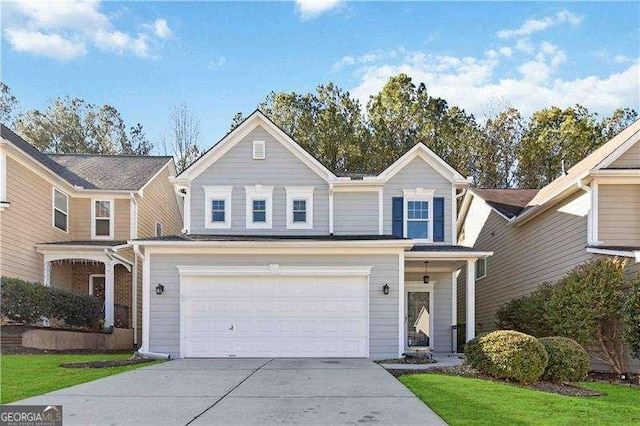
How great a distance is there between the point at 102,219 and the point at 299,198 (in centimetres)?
818

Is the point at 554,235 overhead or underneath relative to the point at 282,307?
overhead

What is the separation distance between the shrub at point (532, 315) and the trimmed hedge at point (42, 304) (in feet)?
41.5

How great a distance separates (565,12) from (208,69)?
34.8ft

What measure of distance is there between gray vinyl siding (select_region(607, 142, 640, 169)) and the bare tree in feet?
79.1

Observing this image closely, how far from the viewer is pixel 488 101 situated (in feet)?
106

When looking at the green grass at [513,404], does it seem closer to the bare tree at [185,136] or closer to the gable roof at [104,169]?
the gable roof at [104,169]

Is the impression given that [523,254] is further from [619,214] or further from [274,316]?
[274,316]

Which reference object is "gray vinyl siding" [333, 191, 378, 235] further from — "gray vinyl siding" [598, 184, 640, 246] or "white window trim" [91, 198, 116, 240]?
"white window trim" [91, 198, 116, 240]

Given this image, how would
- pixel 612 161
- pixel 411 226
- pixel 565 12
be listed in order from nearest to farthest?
pixel 612 161
pixel 565 12
pixel 411 226

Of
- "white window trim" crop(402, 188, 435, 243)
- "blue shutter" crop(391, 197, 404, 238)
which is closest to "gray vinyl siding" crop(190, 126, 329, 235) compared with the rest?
"blue shutter" crop(391, 197, 404, 238)

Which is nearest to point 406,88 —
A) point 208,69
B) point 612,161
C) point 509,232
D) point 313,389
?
point 509,232

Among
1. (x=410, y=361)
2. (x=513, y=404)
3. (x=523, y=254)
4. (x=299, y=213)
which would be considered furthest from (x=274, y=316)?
(x=523, y=254)

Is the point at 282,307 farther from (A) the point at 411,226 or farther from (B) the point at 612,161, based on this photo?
(B) the point at 612,161

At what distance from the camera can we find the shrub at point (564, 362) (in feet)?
33.0
